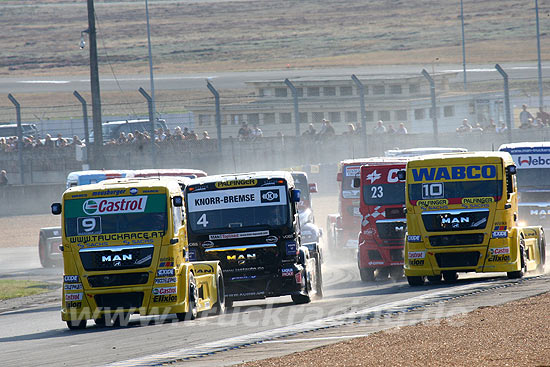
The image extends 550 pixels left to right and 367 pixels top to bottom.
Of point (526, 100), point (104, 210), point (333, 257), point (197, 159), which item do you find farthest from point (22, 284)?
point (526, 100)

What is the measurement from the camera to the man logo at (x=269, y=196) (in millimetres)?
17500

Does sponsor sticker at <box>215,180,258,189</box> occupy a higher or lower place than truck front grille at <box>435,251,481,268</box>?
higher

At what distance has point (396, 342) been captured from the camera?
11641mm

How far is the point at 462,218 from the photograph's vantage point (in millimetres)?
18562

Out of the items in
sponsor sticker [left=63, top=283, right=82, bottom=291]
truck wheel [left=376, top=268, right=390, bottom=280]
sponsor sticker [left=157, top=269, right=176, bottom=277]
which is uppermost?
sponsor sticker [left=157, top=269, right=176, bottom=277]

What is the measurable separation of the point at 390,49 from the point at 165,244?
79808 millimetres

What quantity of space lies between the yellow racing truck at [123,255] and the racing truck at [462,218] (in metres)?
4.67

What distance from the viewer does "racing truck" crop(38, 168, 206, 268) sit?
2766cm

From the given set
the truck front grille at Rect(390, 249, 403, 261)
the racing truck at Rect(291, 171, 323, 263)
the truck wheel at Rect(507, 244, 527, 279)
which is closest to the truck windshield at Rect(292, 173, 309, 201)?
the racing truck at Rect(291, 171, 323, 263)

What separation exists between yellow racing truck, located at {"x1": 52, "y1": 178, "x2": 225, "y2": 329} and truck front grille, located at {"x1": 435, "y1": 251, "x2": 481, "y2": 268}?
479cm

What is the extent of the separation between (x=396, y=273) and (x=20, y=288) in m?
8.03

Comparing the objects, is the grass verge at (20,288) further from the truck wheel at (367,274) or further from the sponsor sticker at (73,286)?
the sponsor sticker at (73,286)

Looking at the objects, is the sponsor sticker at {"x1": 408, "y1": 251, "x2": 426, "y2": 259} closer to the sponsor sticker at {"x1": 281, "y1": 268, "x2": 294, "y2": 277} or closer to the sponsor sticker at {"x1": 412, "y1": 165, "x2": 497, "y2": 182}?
the sponsor sticker at {"x1": 412, "y1": 165, "x2": 497, "y2": 182}

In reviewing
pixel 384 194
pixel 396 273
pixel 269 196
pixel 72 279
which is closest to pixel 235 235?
pixel 269 196
